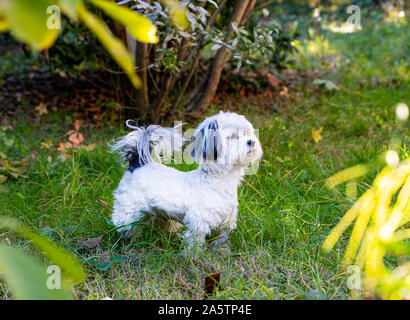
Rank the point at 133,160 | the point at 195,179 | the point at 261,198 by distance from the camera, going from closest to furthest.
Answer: the point at 195,179
the point at 133,160
the point at 261,198

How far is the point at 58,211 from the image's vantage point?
2.97 metres

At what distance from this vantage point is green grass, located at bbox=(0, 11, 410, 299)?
2.18 metres

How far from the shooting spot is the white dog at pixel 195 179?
2.34 metres

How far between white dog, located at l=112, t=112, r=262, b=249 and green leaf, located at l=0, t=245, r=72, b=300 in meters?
1.88

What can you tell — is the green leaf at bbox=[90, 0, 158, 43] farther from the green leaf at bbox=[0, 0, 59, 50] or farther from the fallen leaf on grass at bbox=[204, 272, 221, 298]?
the fallen leaf on grass at bbox=[204, 272, 221, 298]

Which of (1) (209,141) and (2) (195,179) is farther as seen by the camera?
(2) (195,179)

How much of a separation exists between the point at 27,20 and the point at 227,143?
1921 mm

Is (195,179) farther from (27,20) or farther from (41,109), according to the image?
(41,109)

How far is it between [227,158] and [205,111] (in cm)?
221

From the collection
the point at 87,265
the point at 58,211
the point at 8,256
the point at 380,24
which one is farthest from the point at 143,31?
the point at 380,24

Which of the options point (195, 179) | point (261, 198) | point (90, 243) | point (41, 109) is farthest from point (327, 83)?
point (90, 243)

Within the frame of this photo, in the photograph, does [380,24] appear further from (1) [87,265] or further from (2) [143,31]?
(2) [143,31]

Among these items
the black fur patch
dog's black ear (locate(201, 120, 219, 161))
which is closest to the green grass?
the black fur patch

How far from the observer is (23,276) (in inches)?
17.2
